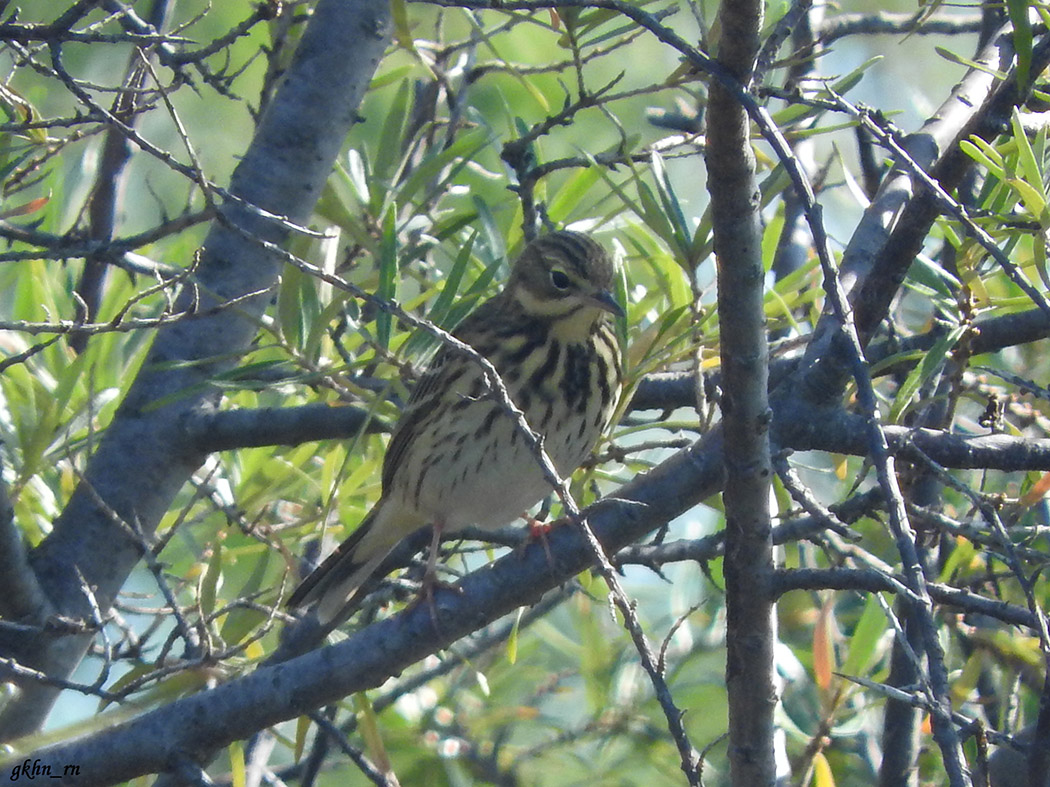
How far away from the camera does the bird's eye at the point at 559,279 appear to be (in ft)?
12.1

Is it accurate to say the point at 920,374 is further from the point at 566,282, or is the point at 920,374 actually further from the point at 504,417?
the point at 504,417

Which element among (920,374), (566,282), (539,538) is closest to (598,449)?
(566,282)

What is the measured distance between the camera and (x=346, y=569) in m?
3.87

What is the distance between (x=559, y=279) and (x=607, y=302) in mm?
327

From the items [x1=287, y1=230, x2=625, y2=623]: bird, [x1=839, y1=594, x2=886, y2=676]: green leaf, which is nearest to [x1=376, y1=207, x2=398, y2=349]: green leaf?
[x1=287, y1=230, x2=625, y2=623]: bird

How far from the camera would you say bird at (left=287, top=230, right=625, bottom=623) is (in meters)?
3.63

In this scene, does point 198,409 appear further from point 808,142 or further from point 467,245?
point 808,142

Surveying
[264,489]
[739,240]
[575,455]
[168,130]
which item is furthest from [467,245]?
[168,130]

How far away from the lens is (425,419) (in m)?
3.87

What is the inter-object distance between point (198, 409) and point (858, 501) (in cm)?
183

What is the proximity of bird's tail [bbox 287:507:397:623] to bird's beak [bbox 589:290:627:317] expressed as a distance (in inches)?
39.6

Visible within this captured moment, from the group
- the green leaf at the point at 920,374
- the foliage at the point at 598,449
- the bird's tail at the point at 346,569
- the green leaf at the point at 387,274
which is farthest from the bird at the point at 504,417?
the green leaf at the point at 920,374

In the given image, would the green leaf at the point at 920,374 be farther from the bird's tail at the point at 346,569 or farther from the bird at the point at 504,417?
the bird's tail at the point at 346,569

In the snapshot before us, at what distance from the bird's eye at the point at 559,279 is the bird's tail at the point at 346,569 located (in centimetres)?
91
